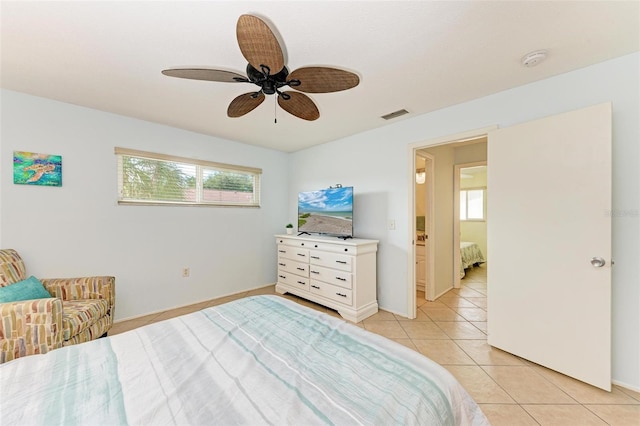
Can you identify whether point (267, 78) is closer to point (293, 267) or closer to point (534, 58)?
point (534, 58)

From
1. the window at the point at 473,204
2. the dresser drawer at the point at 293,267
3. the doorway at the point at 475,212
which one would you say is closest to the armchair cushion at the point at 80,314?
the dresser drawer at the point at 293,267

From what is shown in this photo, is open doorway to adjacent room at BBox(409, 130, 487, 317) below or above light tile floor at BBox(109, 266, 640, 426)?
above

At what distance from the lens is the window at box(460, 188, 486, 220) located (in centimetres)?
632

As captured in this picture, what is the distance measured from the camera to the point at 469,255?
16.9ft

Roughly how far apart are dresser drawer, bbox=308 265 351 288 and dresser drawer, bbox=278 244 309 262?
7.1 inches

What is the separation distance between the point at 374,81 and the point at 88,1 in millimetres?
1844

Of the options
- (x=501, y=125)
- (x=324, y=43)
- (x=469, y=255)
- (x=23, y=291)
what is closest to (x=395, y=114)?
(x=501, y=125)

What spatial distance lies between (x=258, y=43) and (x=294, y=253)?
110 inches

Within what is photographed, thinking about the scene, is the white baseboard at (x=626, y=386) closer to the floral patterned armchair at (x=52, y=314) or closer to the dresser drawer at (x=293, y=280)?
the dresser drawer at (x=293, y=280)

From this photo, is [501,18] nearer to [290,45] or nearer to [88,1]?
[290,45]

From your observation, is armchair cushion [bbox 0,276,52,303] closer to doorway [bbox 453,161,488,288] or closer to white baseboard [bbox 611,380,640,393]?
white baseboard [bbox 611,380,640,393]

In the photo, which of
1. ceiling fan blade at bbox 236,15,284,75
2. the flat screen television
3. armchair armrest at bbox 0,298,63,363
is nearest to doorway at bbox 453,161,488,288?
the flat screen television

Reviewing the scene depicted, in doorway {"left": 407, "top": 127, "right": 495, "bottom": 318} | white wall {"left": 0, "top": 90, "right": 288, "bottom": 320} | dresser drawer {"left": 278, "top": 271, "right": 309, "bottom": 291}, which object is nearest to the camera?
white wall {"left": 0, "top": 90, "right": 288, "bottom": 320}

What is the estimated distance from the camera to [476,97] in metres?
2.35
